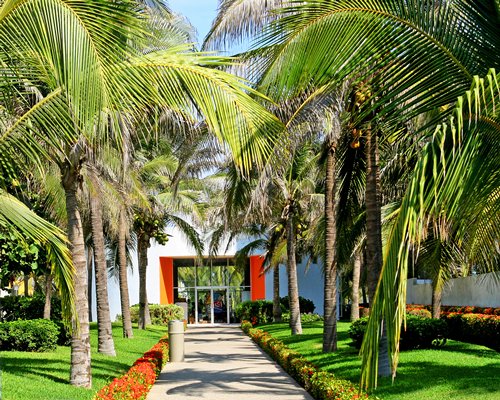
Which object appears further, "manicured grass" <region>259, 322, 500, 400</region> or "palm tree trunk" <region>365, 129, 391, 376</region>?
"palm tree trunk" <region>365, 129, 391, 376</region>

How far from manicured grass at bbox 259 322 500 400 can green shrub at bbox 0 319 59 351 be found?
5994 millimetres

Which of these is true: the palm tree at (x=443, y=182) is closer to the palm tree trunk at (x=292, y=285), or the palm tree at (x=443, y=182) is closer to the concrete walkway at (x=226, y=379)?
the concrete walkway at (x=226, y=379)

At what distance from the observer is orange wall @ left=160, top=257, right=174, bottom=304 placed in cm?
4821

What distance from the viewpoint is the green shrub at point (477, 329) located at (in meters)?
18.5

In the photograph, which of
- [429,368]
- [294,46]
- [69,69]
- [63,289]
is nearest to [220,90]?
[294,46]

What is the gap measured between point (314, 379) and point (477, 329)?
8.28 metres

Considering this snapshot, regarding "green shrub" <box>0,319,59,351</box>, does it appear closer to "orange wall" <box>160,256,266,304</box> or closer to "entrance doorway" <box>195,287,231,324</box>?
"orange wall" <box>160,256,266,304</box>

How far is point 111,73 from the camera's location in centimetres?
611

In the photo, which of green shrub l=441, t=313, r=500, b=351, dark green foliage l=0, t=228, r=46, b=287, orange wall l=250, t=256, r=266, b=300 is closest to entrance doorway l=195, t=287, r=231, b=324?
orange wall l=250, t=256, r=266, b=300

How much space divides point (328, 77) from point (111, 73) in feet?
5.95

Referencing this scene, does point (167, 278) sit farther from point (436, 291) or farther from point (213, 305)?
point (436, 291)

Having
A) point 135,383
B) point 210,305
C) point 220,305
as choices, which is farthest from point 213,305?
point 135,383

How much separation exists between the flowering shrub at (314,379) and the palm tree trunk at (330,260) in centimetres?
104

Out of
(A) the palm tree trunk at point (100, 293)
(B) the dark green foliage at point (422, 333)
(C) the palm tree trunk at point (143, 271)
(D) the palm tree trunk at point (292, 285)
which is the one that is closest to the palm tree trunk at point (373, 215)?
(B) the dark green foliage at point (422, 333)
